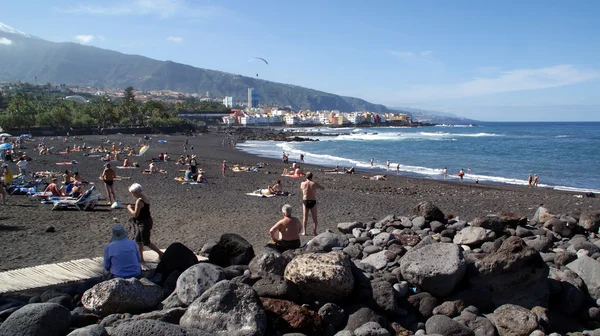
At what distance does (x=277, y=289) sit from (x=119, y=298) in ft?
5.74

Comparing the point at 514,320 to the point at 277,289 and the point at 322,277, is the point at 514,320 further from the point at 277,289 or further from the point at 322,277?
the point at 277,289

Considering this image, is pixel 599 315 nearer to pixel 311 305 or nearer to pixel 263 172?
pixel 311 305

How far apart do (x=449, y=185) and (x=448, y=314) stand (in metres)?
22.7

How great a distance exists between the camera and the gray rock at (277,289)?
5469mm

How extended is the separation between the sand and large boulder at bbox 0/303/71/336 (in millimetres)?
4342

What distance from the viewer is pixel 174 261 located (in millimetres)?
6578

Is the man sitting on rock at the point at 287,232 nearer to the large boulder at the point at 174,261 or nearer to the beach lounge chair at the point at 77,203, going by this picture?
the large boulder at the point at 174,261

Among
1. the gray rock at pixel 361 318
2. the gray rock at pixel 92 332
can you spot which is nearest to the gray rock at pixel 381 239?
the gray rock at pixel 361 318

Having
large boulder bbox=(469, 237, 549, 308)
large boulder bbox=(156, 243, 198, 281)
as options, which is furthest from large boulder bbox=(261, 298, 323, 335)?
large boulder bbox=(469, 237, 549, 308)

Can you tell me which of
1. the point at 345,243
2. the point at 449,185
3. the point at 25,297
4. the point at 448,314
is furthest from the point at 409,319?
the point at 449,185

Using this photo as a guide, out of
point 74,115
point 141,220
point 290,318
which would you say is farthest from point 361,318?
point 74,115

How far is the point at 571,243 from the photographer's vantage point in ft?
26.2

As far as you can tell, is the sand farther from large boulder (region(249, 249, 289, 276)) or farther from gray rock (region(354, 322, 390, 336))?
gray rock (region(354, 322, 390, 336))

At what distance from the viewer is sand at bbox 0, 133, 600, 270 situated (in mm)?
10180
